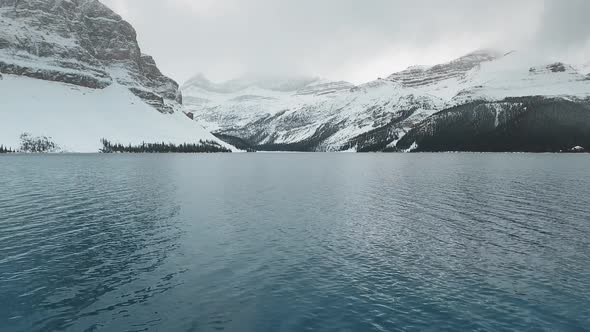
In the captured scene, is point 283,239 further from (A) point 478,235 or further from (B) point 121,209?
(B) point 121,209

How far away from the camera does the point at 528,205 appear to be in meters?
74.1

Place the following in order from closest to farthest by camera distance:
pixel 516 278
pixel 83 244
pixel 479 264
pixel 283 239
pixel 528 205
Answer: pixel 516 278 < pixel 479 264 < pixel 83 244 < pixel 283 239 < pixel 528 205

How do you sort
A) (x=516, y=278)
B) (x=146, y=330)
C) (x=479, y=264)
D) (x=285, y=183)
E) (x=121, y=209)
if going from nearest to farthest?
(x=146, y=330), (x=516, y=278), (x=479, y=264), (x=121, y=209), (x=285, y=183)

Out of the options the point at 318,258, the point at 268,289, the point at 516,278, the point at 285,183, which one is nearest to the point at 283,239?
the point at 318,258

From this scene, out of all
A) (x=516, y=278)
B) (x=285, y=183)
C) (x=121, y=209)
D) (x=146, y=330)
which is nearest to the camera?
(x=146, y=330)

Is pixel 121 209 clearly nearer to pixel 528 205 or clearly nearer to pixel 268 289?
pixel 268 289

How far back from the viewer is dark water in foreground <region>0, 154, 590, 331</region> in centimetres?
2900

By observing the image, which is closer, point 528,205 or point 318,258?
point 318,258

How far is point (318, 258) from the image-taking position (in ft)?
140

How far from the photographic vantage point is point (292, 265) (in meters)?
40.1

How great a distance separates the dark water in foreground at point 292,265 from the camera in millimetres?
29000

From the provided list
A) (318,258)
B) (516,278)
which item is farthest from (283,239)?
(516,278)

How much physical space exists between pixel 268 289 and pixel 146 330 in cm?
1002

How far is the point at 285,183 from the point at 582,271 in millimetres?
83579
